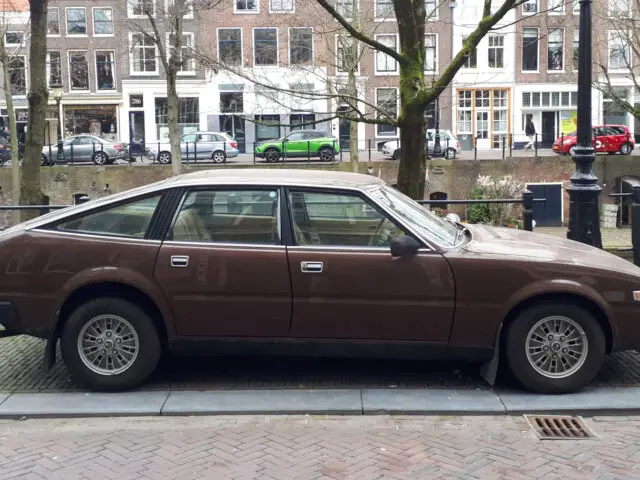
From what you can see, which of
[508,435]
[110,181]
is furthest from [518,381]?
[110,181]

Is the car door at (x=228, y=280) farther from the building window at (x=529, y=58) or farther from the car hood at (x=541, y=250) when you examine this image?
the building window at (x=529, y=58)

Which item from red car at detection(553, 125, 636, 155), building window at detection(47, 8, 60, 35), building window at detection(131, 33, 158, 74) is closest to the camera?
red car at detection(553, 125, 636, 155)

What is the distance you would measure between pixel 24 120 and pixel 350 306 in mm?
47730

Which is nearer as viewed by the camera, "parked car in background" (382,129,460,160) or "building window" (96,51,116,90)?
"parked car in background" (382,129,460,160)

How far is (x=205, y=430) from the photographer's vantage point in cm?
499

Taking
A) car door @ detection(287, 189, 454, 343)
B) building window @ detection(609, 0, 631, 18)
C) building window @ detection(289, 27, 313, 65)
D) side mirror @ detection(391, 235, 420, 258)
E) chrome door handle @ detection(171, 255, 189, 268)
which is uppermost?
building window @ detection(609, 0, 631, 18)

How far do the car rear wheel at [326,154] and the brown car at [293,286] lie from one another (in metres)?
28.8

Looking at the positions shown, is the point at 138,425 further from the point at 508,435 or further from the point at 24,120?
the point at 24,120

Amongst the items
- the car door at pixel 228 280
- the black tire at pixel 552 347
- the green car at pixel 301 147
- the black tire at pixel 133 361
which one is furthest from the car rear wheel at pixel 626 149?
the black tire at pixel 133 361

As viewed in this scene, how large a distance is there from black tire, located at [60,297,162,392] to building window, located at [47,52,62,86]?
128ft

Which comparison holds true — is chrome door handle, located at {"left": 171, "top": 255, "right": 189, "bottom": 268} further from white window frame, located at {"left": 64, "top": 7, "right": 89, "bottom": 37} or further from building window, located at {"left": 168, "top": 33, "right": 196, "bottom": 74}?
white window frame, located at {"left": 64, "top": 7, "right": 89, "bottom": 37}

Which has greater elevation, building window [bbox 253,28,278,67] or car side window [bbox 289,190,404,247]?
building window [bbox 253,28,278,67]

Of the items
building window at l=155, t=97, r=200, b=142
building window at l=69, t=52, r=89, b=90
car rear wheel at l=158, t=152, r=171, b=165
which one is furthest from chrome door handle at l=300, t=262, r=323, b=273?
building window at l=69, t=52, r=89, b=90

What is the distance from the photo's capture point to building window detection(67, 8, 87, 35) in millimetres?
47312
